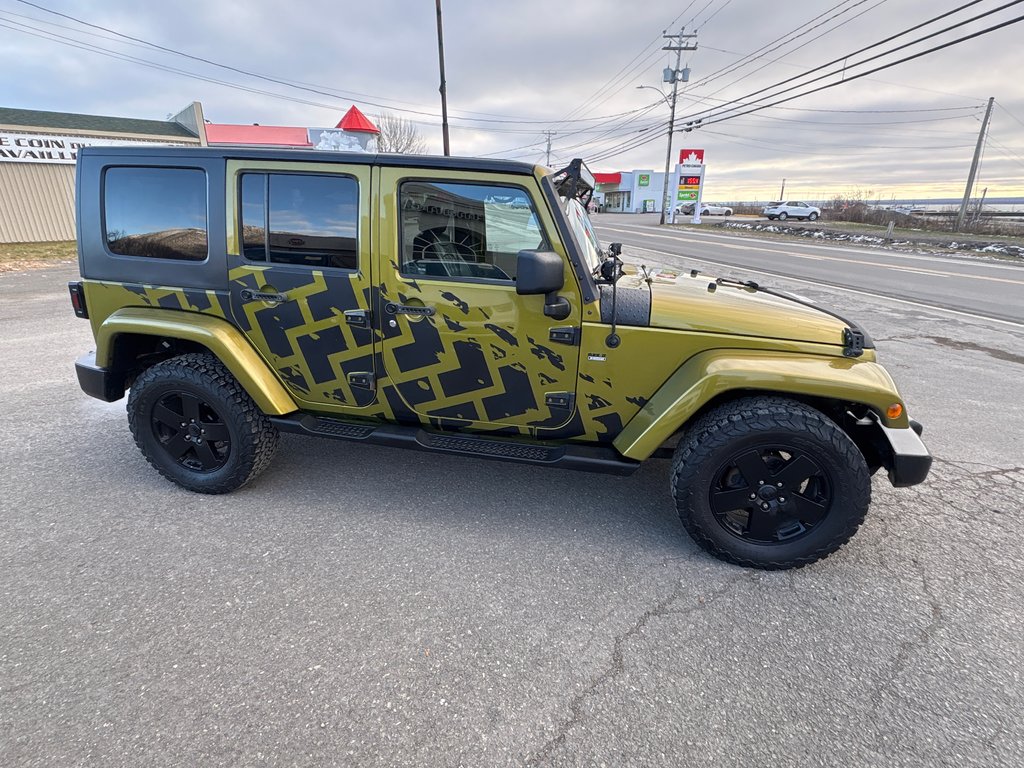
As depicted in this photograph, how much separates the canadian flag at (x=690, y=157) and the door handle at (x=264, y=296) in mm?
48749

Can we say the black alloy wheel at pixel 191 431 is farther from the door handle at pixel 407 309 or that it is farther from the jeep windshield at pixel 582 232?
the jeep windshield at pixel 582 232

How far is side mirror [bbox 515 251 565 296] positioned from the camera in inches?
90.8

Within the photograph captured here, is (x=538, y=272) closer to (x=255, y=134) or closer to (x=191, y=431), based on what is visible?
(x=191, y=431)

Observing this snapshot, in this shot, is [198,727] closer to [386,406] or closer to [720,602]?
[386,406]

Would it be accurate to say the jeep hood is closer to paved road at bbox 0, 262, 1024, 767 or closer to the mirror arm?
the mirror arm

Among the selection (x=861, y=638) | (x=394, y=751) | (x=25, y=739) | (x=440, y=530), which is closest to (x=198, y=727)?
(x=25, y=739)

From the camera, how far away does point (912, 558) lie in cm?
267

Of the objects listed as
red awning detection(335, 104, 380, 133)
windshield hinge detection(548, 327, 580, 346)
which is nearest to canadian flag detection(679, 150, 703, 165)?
red awning detection(335, 104, 380, 133)

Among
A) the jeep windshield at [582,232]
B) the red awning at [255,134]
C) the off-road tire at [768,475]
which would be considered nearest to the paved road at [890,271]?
the off-road tire at [768,475]

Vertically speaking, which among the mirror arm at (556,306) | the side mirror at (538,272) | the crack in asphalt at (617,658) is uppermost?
the side mirror at (538,272)

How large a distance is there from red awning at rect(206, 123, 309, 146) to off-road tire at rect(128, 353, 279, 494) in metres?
28.8

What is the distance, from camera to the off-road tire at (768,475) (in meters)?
2.40

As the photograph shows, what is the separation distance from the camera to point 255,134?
28.9 meters

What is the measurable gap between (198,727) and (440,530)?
4.34 ft
